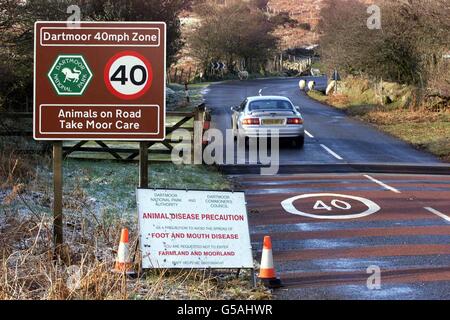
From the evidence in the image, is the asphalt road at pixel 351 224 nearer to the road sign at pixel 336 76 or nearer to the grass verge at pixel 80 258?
the grass verge at pixel 80 258

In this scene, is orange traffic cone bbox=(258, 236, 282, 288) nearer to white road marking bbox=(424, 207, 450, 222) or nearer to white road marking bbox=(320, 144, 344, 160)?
white road marking bbox=(424, 207, 450, 222)

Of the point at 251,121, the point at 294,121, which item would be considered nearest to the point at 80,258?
the point at 251,121

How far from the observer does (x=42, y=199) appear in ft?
34.7

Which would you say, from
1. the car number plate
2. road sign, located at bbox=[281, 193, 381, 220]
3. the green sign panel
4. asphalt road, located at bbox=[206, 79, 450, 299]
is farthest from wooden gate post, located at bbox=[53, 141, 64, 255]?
the car number plate

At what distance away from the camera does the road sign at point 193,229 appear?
7.41 metres

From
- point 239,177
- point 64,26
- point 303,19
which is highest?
point 303,19

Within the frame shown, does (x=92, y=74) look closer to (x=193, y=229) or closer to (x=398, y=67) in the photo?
(x=193, y=229)

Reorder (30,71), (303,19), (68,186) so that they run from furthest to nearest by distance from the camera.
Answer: (303,19) → (30,71) → (68,186)

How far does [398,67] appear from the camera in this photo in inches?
1415

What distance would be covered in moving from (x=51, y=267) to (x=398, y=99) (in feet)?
96.0

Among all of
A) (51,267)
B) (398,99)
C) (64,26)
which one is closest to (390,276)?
(51,267)

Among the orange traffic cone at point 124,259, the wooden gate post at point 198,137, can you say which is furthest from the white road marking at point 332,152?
the orange traffic cone at point 124,259

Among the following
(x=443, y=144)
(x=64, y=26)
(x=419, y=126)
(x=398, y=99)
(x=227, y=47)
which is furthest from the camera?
(x=227, y=47)
